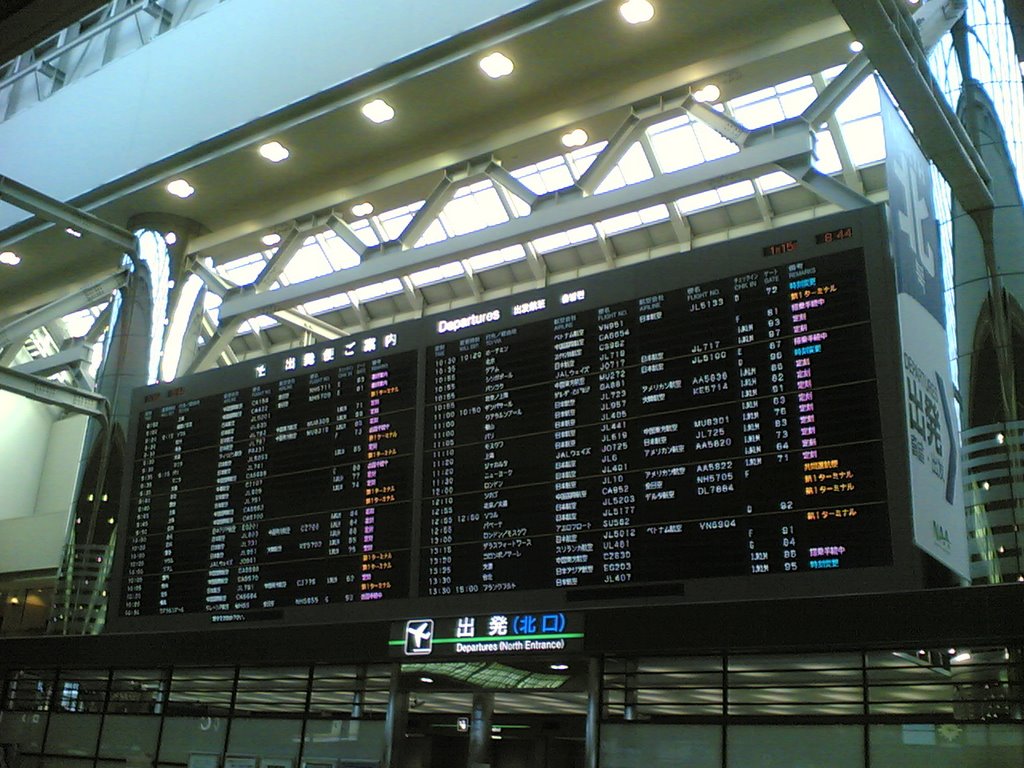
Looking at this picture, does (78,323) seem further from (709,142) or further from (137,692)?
(137,692)

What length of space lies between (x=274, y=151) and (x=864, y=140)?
464 inches

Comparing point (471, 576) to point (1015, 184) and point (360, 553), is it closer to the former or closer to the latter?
point (360, 553)

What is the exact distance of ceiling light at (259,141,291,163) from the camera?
1375 cm

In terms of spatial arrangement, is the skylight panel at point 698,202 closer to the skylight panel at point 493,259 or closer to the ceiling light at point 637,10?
the skylight panel at point 493,259

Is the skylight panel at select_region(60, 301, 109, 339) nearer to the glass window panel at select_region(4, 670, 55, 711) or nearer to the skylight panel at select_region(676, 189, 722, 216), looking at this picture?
the skylight panel at select_region(676, 189, 722, 216)

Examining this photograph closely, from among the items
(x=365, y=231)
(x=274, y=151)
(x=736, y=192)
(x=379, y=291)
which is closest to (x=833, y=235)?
(x=274, y=151)

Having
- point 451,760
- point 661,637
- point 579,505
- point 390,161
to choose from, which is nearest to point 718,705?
point 661,637

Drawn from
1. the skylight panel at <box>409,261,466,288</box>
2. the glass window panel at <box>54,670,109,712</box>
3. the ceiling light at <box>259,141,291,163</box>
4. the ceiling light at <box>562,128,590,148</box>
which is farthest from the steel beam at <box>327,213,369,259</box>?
the skylight panel at <box>409,261,466,288</box>

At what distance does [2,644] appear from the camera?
528 inches

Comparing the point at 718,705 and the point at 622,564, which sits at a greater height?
the point at 622,564

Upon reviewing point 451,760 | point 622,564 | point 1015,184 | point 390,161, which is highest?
point 390,161

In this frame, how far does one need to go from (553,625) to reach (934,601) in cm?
296

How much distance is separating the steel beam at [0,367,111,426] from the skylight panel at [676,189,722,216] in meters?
12.0

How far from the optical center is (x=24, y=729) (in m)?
13.2
